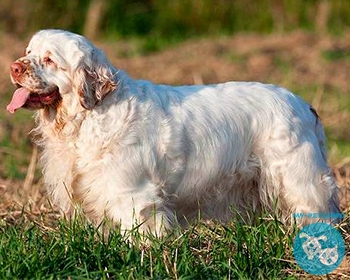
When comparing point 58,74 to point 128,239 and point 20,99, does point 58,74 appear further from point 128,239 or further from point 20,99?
point 128,239

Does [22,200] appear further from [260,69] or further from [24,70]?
[260,69]

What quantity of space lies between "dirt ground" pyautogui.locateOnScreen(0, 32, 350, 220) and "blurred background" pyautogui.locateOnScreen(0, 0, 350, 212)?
16 millimetres

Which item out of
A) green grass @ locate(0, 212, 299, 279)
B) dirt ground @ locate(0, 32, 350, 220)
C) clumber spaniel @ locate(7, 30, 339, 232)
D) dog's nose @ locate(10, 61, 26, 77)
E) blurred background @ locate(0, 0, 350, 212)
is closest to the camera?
green grass @ locate(0, 212, 299, 279)

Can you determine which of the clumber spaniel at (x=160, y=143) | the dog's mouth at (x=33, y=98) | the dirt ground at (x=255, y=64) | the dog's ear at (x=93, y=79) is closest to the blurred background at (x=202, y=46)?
the dirt ground at (x=255, y=64)

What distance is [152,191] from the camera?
18.8 ft

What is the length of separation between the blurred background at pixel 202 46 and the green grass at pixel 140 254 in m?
1.78

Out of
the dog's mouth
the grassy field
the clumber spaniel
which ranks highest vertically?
the dog's mouth

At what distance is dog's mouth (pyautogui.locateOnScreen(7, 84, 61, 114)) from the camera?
559 cm

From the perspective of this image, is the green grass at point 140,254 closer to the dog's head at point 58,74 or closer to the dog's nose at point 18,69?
the dog's head at point 58,74

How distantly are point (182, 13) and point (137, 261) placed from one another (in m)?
15.4

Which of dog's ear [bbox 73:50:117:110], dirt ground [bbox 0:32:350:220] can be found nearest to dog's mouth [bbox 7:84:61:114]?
dog's ear [bbox 73:50:117:110]

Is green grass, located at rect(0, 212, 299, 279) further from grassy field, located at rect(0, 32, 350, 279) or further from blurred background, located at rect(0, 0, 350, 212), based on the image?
blurred background, located at rect(0, 0, 350, 212)

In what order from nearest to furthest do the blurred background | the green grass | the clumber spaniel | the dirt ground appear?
1. the green grass
2. the clumber spaniel
3. the blurred background
4. the dirt ground

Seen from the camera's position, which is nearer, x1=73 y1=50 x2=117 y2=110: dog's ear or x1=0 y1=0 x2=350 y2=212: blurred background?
x1=73 y1=50 x2=117 y2=110: dog's ear
